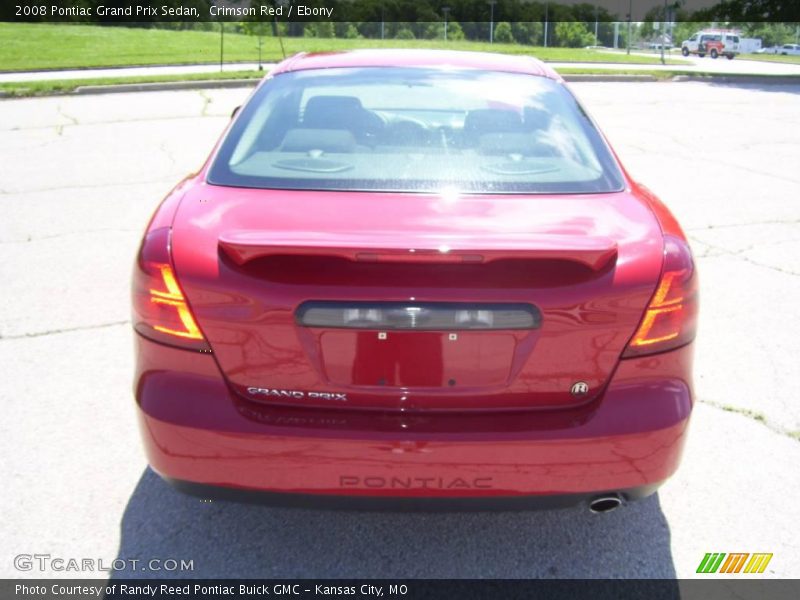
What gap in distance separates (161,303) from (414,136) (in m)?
1.22

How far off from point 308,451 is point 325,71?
75.4 inches

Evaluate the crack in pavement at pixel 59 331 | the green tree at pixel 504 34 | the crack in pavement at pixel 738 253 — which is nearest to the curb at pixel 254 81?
the crack in pavement at pixel 738 253

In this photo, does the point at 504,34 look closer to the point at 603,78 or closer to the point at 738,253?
the point at 603,78

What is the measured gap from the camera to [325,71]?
3.48 meters

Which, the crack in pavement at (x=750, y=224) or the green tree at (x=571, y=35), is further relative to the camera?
the green tree at (x=571, y=35)

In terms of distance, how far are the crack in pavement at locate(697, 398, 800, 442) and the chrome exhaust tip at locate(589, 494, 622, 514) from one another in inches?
64.4

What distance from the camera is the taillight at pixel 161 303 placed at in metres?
2.26

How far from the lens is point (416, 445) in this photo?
2188 millimetres

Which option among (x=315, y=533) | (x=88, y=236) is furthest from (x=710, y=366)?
(x=88, y=236)

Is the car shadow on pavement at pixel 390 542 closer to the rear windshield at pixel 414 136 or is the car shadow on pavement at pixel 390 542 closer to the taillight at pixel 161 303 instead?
the taillight at pixel 161 303

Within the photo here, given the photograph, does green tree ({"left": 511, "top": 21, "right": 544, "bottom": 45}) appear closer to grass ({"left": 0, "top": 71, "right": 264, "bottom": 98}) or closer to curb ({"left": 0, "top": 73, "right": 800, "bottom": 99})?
curb ({"left": 0, "top": 73, "right": 800, "bottom": 99})

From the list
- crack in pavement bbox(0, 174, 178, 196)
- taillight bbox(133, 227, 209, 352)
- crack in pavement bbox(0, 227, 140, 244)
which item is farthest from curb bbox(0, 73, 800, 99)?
taillight bbox(133, 227, 209, 352)

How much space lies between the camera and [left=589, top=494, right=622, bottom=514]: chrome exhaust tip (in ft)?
7.60

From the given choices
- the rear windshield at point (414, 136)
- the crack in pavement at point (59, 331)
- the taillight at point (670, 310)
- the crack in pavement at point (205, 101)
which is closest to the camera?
the taillight at point (670, 310)
